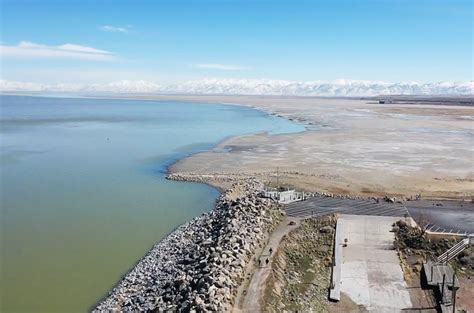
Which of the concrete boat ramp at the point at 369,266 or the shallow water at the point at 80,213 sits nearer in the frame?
the concrete boat ramp at the point at 369,266

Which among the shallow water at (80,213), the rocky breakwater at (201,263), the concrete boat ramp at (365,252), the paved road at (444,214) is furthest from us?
the paved road at (444,214)

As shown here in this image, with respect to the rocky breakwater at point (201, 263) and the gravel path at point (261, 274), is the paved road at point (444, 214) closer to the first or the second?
the gravel path at point (261, 274)

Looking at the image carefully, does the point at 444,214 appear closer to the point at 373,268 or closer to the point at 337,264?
the point at 373,268

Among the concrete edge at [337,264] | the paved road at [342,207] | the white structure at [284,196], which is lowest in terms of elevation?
the concrete edge at [337,264]

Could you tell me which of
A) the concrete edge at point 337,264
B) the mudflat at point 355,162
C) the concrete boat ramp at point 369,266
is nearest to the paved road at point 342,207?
the concrete boat ramp at point 369,266

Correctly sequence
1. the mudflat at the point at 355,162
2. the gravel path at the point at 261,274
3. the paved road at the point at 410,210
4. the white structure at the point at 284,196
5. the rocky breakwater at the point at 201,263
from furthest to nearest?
the mudflat at the point at 355,162
the white structure at the point at 284,196
the paved road at the point at 410,210
the rocky breakwater at the point at 201,263
the gravel path at the point at 261,274

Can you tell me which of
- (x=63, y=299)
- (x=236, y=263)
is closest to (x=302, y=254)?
(x=236, y=263)

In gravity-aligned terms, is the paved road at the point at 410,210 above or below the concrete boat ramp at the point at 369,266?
above

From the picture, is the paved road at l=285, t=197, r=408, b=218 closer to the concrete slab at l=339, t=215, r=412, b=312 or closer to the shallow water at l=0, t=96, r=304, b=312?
the concrete slab at l=339, t=215, r=412, b=312
